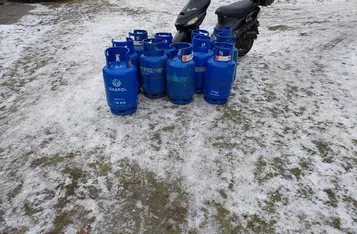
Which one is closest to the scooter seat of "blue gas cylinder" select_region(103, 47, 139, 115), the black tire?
the black tire

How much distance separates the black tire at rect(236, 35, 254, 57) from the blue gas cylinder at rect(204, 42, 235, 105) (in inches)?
76.9

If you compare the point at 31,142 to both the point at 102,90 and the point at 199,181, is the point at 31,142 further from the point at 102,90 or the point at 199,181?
the point at 199,181

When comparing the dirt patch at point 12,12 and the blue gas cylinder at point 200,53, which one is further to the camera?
the dirt patch at point 12,12

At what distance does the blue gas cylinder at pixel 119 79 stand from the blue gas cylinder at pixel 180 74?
521mm

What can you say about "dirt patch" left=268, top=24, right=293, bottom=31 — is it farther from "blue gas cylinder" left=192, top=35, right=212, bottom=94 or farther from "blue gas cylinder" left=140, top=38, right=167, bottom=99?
"blue gas cylinder" left=140, top=38, right=167, bottom=99

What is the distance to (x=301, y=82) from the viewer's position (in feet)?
14.4

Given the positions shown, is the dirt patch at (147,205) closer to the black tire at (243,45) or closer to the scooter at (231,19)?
the scooter at (231,19)

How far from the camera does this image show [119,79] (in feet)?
10.3

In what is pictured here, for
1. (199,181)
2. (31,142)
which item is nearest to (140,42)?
(31,142)

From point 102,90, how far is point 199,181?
2371mm

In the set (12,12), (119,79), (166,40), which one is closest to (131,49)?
(166,40)

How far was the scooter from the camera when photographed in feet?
14.6

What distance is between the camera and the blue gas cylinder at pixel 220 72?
3398 mm

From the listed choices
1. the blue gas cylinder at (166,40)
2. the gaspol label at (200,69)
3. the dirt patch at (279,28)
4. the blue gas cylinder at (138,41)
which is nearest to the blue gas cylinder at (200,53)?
the gaspol label at (200,69)
